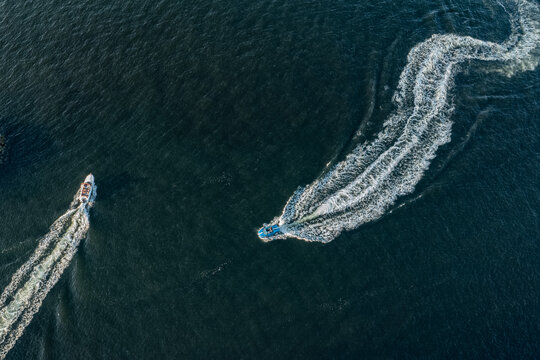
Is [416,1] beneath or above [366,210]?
above

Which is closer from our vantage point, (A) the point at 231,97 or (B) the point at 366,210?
(B) the point at 366,210

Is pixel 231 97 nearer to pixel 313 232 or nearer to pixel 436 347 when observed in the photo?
pixel 313 232

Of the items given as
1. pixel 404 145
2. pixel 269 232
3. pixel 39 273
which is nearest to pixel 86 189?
pixel 39 273

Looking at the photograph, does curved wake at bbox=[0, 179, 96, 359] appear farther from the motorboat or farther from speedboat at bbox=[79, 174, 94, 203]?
the motorboat

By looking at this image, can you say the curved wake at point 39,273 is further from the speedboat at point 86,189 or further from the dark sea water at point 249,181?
the dark sea water at point 249,181

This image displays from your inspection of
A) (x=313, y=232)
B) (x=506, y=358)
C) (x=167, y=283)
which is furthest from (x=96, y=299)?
(x=506, y=358)

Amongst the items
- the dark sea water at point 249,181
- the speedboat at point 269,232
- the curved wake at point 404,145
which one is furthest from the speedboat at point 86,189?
the curved wake at point 404,145

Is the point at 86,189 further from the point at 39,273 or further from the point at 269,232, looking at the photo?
the point at 269,232
